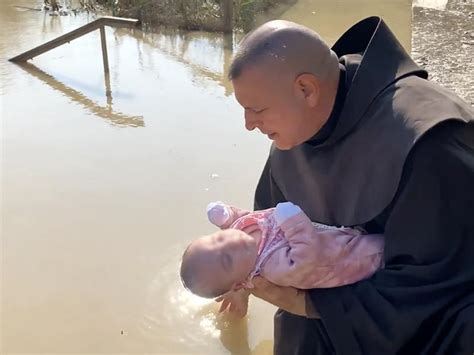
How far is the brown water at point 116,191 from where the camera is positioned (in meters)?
3.81

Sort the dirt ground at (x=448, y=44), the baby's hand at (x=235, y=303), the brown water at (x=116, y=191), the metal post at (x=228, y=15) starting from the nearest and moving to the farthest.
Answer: the baby's hand at (x=235, y=303)
the brown water at (x=116, y=191)
the dirt ground at (x=448, y=44)
the metal post at (x=228, y=15)

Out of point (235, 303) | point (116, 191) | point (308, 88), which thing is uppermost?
point (308, 88)

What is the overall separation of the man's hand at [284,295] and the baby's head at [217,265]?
61mm

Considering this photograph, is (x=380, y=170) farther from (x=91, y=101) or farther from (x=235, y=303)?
(x=91, y=101)

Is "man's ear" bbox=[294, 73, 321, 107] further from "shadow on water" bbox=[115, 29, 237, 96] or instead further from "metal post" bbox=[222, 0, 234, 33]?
"metal post" bbox=[222, 0, 234, 33]

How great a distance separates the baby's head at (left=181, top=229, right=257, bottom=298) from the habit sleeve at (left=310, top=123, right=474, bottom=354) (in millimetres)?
337

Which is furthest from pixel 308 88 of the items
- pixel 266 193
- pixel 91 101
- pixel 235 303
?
pixel 91 101

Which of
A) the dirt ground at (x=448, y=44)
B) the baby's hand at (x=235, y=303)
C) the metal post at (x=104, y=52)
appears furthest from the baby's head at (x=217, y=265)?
the metal post at (x=104, y=52)

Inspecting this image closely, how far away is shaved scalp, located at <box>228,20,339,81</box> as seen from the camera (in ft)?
7.02

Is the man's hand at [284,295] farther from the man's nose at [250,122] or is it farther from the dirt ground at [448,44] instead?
the dirt ground at [448,44]

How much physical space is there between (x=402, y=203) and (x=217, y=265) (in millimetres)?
622

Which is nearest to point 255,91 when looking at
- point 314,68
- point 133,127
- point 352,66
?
point 314,68

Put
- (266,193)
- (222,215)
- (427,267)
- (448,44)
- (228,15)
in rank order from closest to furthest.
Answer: (427,267), (222,215), (266,193), (448,44), (228,15)

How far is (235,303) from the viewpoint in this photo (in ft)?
11.9
